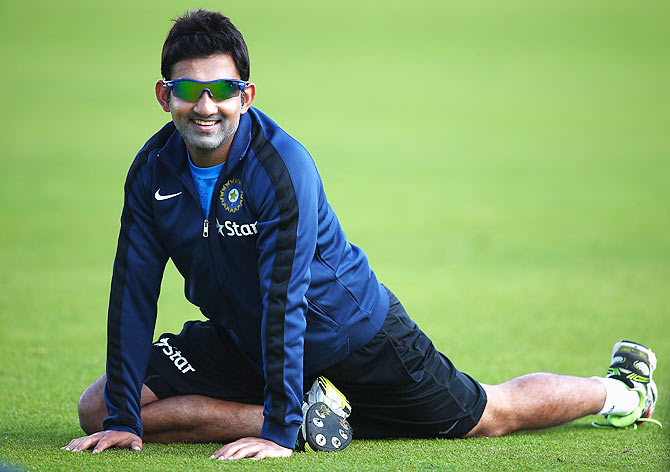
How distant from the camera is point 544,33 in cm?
2205

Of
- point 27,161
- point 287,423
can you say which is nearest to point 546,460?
point 287,423

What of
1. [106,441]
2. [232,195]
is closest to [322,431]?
[106,441]

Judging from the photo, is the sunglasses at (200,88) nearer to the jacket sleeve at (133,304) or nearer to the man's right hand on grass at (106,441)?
the jacket sleeve at (133,304)

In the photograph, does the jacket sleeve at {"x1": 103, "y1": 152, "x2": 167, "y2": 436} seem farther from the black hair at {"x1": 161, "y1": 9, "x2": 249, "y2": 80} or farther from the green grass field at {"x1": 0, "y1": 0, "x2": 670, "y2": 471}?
the black hair at {"x1": 161, "y1": 9, "x2": 249, "y2": 80}

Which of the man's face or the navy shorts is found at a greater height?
the man's face

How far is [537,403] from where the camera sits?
14.3 ft

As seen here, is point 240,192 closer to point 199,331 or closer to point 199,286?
point 199,286

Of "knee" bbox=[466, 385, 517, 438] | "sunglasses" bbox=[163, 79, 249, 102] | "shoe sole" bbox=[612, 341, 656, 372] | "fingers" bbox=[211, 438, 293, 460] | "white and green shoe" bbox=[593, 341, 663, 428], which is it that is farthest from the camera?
"shoe sole" bbox=[612, 341, 656, 372]

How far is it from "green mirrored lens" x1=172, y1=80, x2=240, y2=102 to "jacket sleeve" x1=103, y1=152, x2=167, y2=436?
384 mm

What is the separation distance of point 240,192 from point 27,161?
11.3 metres

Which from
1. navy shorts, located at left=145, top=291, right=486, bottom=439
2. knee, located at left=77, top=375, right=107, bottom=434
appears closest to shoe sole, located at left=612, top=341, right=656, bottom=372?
navy shorts, located at left=145, top=291, right=486, bottom=439

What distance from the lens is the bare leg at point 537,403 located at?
4.28 meters

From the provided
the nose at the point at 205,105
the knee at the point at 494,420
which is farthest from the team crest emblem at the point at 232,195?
the knee at the point at 494,420

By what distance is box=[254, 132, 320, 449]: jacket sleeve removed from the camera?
3586mm
